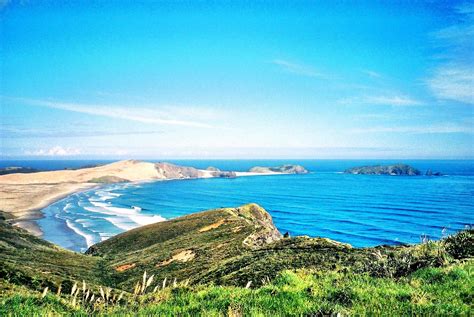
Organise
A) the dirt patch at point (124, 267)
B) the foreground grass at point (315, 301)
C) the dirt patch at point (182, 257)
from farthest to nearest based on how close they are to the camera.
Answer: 1. the dirt patch at point (124, 267)
2. the dirt patch at point (182, 257)
3. the foreground grass at point (315, 301)

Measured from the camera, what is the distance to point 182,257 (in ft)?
119

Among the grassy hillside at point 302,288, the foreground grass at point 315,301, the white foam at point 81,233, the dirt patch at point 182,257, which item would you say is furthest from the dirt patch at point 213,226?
the foreground grass at point 315,301

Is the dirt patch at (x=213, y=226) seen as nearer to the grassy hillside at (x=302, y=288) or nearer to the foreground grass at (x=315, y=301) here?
the grassy hillside at (x=302, y=288)

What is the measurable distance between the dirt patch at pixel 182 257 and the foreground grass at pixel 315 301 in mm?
27098

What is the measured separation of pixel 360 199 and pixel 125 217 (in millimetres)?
84057

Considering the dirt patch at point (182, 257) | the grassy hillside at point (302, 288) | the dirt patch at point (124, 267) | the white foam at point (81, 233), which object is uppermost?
the grassy hillside at point (302, 288)

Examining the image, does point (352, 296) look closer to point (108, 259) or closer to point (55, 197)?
point (108, 259)

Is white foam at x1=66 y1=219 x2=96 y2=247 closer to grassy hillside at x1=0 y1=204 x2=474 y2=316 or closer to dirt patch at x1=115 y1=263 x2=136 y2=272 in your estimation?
dirt patch at x1=115 y1=263 x2=136 y2=272

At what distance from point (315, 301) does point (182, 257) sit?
101 feet

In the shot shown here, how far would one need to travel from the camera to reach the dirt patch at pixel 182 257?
35.4 meters

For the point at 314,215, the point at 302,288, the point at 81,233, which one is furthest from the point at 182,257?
the point at 314,215

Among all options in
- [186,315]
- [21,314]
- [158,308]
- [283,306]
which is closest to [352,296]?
[283,306]

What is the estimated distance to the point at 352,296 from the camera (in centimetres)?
759

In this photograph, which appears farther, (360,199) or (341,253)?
(360,199)
